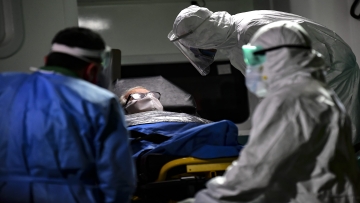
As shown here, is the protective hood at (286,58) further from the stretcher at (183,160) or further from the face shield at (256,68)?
the stretcher at (183,160)

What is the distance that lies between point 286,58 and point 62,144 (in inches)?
33.4

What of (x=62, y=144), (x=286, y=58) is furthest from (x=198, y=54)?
(x=62, y=144)

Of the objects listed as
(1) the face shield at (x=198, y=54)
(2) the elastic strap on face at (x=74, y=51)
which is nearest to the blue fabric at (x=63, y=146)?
(2) the elastic strap on face at (x=74, y=51)

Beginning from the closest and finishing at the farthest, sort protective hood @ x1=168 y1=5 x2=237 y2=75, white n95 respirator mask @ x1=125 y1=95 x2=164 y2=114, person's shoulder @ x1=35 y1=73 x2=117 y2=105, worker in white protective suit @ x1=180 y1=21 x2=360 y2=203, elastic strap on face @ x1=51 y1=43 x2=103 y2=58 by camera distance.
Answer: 1. worker in white protective suit @ x1=180 y1=21 x2=360 y2=203
2. person's shoulder @ x1=35 y1=73 x2=117 y2=105
3. elastic strap on face @ x1=51 y1=43 x2=103 y2=58
4. protective hood @ x1=168 y1=5 x2=237 y2=75
5. white n95 respirator mask @ x1=125 y1=95 x2=164 y2=114

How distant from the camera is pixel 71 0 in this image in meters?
3.30

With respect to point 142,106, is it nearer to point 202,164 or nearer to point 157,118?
point 157,118

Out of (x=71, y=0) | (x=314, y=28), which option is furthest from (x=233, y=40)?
(x=71, y=0)

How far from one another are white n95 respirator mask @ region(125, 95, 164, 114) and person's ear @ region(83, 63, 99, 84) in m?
1.57

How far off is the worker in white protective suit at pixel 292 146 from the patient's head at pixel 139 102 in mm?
1787

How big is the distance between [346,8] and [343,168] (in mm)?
2389

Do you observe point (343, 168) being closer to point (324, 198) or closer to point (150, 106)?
point (324, 198)

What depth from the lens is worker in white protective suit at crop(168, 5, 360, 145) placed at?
3.21 m

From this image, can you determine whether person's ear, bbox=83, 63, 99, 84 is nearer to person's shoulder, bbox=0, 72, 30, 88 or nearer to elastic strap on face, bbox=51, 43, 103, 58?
elastic strap on face, bbox=51, 43, 103, 58

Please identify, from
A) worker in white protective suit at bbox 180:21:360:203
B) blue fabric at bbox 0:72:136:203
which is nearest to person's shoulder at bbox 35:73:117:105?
blue fabric at bbox 0:72:136:203
